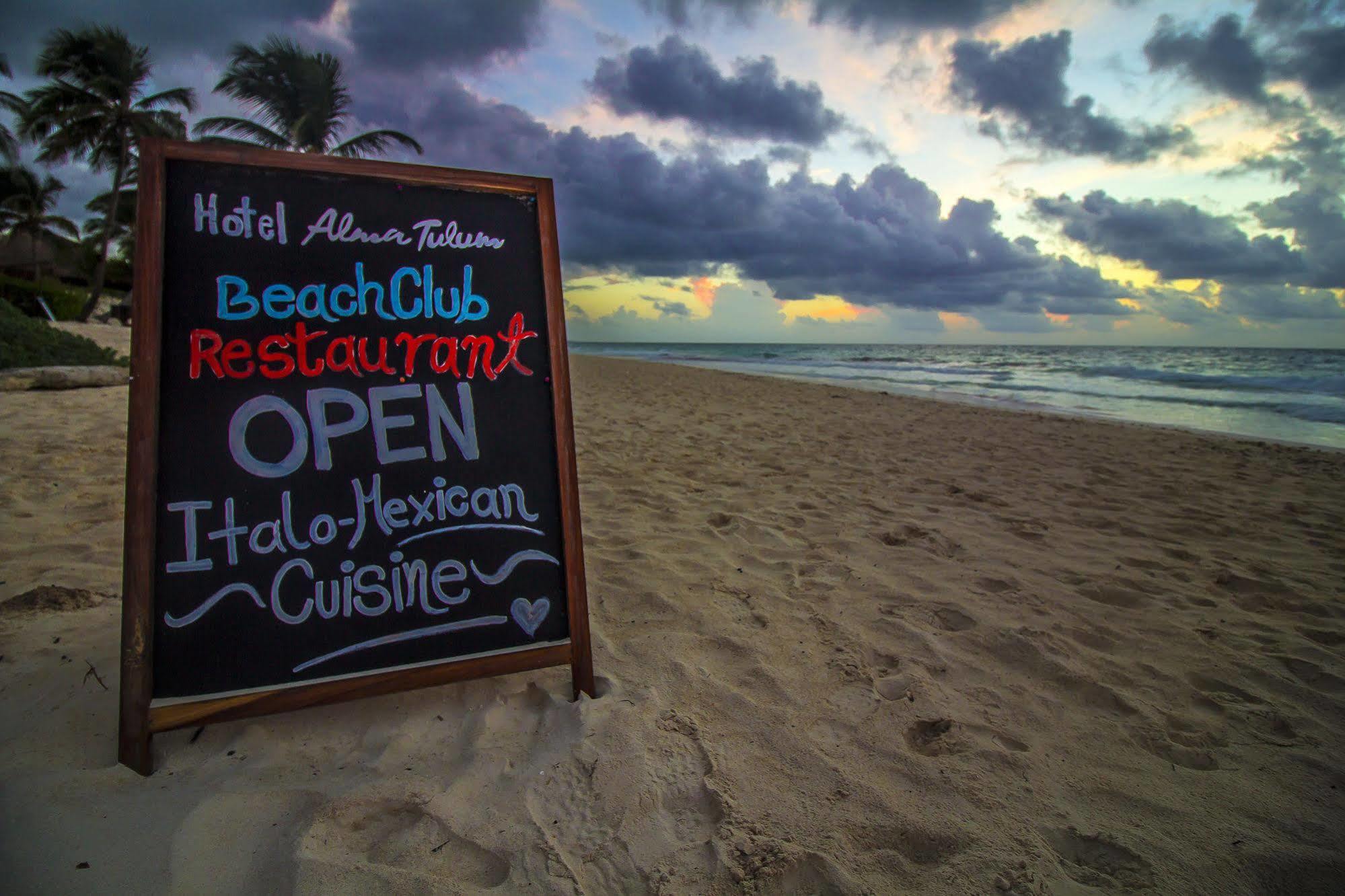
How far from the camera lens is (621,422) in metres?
7.38

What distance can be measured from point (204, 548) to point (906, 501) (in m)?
3.79

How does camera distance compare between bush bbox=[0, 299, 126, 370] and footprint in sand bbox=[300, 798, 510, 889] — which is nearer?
footprint in sand bbox=[300, 798, 510, 889]

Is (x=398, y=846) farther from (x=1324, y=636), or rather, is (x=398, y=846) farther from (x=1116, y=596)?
(x=1324, y=636)

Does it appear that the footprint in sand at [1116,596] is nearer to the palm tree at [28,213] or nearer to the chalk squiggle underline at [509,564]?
the chalk squiggle underline at [509,564]

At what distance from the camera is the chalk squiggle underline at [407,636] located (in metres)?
1.76

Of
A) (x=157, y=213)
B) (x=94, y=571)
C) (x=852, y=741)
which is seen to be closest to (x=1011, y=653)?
(x=852, y=741)

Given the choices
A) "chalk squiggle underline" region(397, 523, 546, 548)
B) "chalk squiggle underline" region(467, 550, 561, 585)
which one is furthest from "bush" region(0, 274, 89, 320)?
"chalk squiggle underline" region(467, 550, 561, 585)

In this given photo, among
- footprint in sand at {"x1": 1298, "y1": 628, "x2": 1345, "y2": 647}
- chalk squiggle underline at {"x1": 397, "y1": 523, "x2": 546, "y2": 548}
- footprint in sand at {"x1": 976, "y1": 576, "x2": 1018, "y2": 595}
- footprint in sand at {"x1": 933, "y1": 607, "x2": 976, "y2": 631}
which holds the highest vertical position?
chalk squiggle underline at {"x1": 397, "y1": 523, "x2": 546, "y2": 548}

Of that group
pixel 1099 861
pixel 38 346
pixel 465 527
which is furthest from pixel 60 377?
pixel 1099 861

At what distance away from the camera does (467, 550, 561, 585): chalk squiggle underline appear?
193 cm

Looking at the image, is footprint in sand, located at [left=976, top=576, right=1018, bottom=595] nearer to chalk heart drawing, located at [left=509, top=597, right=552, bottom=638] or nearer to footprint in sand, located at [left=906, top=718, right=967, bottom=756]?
footprint in sand, located at [left=906, top=718, right=967, bottom=756]

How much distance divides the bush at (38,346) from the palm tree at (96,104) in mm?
16205

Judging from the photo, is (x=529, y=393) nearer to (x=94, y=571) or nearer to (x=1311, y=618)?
(x=94, y=571)

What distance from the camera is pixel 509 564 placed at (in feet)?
6.44
